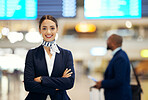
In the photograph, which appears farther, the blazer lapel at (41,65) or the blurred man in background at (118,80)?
the blurred man in background at (118,80)

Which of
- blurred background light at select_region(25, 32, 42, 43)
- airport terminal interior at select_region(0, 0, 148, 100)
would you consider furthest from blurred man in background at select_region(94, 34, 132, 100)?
blurred background light at select_region(25, 32, 42, 43)

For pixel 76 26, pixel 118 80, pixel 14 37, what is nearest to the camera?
pixel 118 80

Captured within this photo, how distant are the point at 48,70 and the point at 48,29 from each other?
0.26 m

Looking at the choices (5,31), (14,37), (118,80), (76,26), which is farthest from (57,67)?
(76,26)

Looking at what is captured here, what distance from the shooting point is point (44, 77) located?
161 centimetres

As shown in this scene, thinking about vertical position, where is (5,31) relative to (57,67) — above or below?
above

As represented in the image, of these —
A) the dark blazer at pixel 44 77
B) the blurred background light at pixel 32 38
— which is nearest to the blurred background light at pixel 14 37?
the blurred background light at pixel 32 38

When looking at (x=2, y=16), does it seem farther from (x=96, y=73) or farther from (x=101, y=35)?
(x=96, y=73)

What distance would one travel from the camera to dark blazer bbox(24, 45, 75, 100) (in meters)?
1.62

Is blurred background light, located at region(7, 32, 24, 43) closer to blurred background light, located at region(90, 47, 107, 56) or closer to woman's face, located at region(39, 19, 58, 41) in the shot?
blurred background light, located at region(90, 47, 107, 56)

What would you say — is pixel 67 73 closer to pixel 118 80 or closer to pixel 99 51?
pixel 118 80

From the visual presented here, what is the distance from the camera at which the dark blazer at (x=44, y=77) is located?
162 cm

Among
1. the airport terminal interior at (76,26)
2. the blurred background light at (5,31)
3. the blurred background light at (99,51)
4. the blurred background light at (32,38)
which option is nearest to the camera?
the airport terminal interior at (76,26)

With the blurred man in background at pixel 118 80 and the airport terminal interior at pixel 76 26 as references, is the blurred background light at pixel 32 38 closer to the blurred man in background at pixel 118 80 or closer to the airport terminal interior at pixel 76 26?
the airport terminal interior at pixel 76 26
